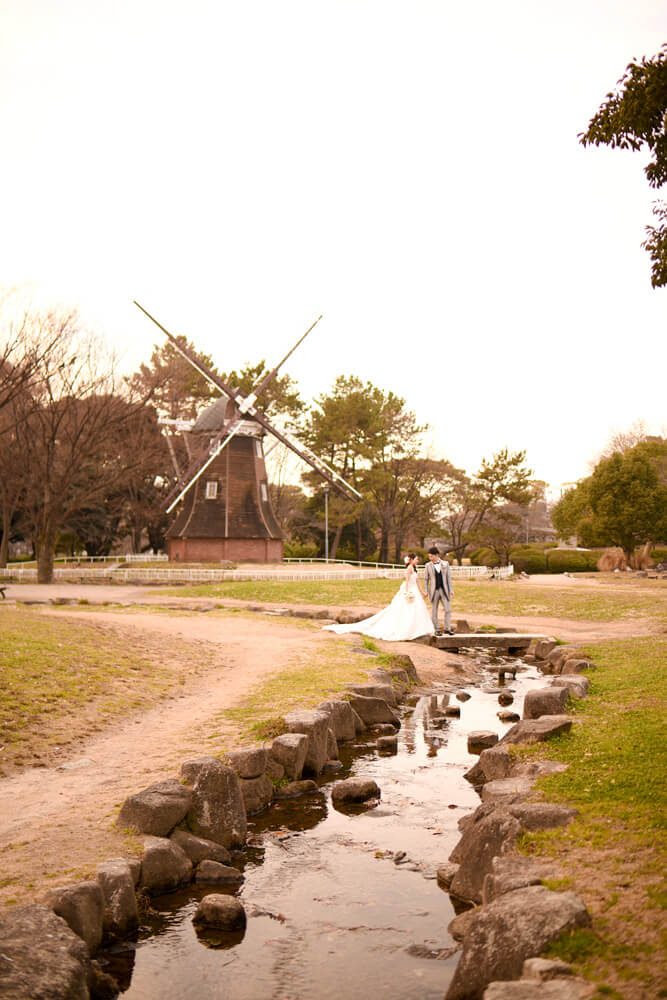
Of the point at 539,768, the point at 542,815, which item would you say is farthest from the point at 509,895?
the point at 539,768

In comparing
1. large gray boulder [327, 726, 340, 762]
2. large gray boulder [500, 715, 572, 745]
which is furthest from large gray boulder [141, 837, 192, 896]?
large gray boulder [500, 715, 572, 745]

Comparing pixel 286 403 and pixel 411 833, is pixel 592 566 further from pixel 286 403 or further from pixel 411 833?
pixel 411 833

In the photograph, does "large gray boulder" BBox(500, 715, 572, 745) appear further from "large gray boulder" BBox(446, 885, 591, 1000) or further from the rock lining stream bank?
"large gray boulder" BBox(446, 885, 591, 1000)

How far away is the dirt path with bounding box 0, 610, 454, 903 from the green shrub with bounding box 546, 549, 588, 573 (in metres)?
44.3

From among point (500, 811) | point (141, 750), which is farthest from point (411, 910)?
point (141, 750)

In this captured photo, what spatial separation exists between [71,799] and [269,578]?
33732 millimetres

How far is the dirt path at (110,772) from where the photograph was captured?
6570 mm

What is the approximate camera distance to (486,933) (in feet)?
15.8

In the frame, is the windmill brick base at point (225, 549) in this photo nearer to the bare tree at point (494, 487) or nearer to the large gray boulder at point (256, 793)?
the bare tree at point (494, 487)

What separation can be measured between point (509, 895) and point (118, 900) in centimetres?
290

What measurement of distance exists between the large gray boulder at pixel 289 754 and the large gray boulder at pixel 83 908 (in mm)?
4074

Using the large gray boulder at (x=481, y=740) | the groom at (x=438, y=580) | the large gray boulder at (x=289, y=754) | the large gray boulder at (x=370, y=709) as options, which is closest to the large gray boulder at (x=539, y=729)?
the large gray boulder at (x=481, y=740)

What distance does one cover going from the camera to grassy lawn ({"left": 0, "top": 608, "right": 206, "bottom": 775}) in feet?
35.0

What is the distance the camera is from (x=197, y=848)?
288 inches
